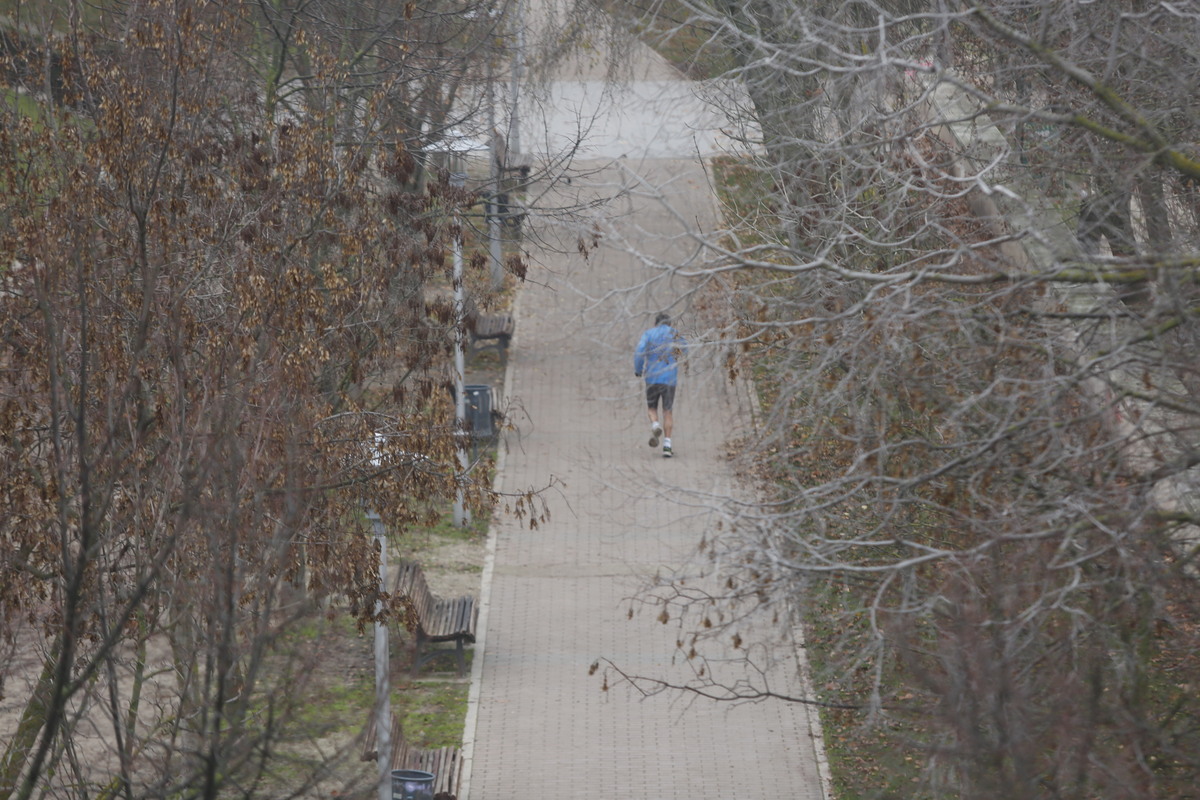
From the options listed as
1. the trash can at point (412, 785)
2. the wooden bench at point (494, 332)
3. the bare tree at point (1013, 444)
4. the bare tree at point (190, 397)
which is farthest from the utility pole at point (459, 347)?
the wooden bench at point (494, 332)

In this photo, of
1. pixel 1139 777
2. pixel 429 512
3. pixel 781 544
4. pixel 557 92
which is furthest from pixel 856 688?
pixel 557 92

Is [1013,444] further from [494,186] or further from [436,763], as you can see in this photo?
[494,186]

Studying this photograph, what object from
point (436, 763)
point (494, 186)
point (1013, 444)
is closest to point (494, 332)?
point (494, 186)

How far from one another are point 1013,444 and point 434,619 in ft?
26.5

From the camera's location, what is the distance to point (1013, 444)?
7750 millimetres

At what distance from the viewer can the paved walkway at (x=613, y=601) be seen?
30.3 feet

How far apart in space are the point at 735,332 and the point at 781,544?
184 cm

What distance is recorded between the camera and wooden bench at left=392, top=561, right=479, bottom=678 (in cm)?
1432

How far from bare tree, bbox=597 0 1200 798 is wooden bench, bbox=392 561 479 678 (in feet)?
16.5

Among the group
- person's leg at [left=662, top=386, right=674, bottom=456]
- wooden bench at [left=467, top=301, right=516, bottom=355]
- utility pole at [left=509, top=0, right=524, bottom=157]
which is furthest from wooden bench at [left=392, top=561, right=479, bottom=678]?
wooden bench at [left=467, top=301, right=516, bottom=355]

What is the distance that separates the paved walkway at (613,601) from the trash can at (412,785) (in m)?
0.99

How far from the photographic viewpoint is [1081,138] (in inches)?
390

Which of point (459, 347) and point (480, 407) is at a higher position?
point (459, 347)

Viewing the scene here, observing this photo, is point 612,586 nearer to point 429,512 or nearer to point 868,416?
point 429,512
